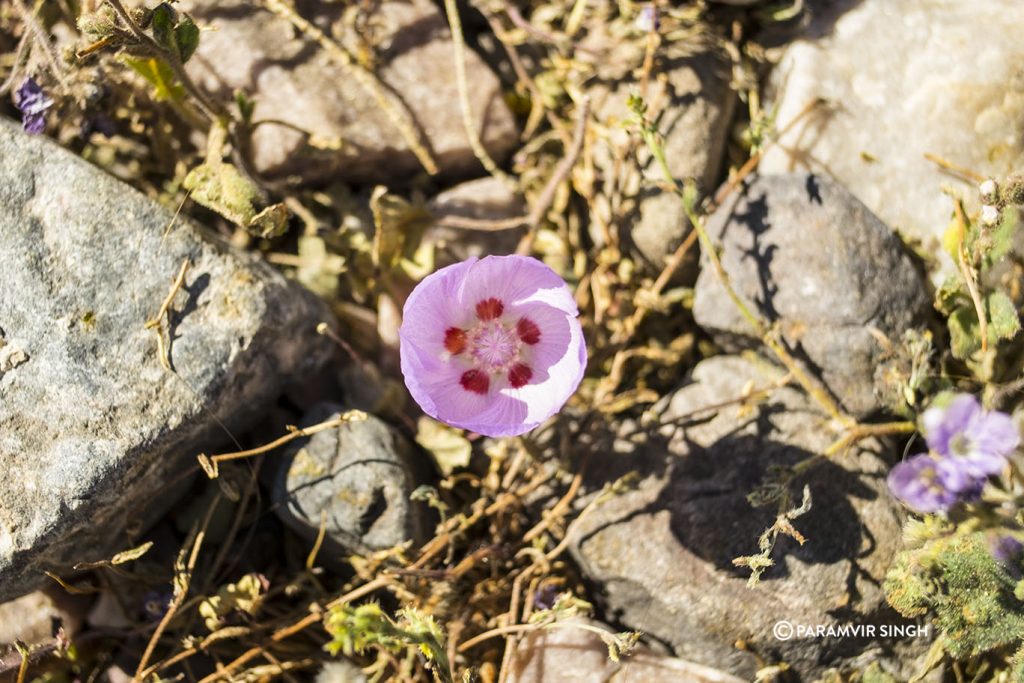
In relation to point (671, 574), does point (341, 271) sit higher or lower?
higher

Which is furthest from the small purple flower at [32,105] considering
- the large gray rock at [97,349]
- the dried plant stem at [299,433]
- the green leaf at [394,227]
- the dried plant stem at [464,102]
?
the dried plant stem at [464,102]

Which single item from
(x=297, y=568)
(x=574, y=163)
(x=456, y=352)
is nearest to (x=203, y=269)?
(x=456, y=352)

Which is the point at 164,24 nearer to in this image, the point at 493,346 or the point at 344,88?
the point at 344,88

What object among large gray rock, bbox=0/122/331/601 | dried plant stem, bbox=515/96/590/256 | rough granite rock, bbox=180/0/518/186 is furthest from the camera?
rough granite rock, bbox=180/0/518/186

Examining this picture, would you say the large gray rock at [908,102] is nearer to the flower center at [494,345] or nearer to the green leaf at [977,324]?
the green leaf at [977,324]

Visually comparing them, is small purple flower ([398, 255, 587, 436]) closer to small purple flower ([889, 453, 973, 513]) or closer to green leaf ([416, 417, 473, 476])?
green leaf ([416, 417, 473, 476])

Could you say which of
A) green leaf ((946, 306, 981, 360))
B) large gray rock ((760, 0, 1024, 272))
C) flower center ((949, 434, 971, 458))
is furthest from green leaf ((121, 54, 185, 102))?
green leaf ((946, 306, 981, 360))

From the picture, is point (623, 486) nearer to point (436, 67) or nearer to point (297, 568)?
point (297, 568)
